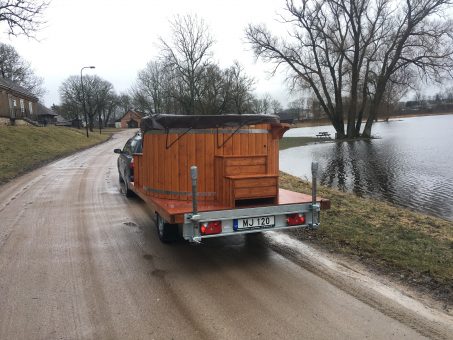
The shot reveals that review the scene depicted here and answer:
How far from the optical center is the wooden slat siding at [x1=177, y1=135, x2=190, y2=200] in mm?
5824

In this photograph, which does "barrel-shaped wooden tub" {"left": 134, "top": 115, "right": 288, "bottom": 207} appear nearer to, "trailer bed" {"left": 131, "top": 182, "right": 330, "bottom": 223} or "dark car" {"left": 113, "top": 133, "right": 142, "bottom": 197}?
"trailer bed" {"left": 131, "top": 182, "right": 330, "bottom": 223}

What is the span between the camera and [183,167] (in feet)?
19.3

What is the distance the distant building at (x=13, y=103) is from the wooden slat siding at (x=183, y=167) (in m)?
39.6

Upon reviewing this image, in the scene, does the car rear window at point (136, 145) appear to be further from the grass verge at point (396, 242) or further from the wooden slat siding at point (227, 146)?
the grass verge at point (396, 242)

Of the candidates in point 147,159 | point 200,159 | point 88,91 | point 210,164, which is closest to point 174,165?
point 200,159

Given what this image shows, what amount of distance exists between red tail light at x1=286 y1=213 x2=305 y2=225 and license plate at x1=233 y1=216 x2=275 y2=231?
9.2 inches

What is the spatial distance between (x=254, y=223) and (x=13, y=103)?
46026mm

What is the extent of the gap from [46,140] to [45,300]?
32.3 meters

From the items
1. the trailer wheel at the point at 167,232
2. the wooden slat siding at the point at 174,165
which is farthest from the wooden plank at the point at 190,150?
the trailer wheel at the point at 167,232

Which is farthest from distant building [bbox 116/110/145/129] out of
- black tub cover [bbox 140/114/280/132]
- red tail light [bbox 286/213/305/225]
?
red tail light [bbox 286/213/305/225]

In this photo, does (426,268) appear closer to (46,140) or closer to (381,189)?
(381,189)

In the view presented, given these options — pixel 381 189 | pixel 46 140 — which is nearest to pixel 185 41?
pixel 46 140

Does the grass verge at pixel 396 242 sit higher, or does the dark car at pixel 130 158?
the dark car at pixel 130 158

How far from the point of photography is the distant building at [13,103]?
1585 inches
